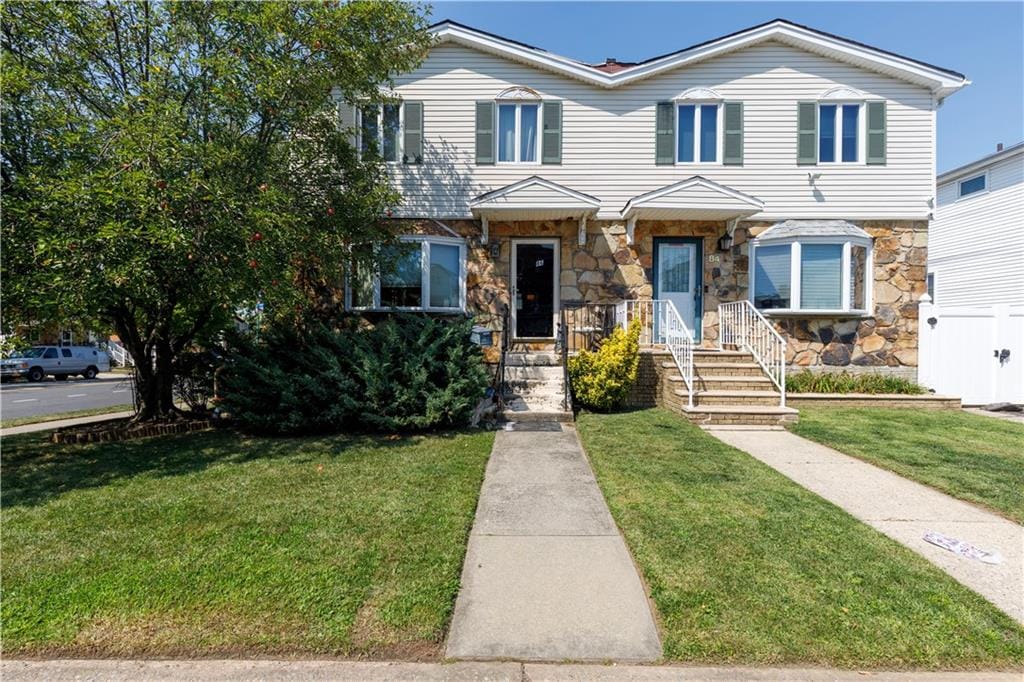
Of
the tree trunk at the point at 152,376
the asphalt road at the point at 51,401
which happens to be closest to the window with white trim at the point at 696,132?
the tree trunk at the point at 152,376

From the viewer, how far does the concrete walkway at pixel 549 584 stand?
7.69 ft

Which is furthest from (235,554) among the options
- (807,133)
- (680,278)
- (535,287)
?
(807,133)

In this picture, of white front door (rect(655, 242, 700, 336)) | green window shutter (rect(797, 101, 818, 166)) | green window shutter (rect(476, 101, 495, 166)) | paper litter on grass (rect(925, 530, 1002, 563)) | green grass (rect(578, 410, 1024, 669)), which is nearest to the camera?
green grass (rect(578, 410, 1024, 669))

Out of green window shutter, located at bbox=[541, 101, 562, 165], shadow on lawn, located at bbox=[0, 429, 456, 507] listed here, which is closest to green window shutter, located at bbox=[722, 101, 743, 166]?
green window shutter, located at bbox=[541, 101, 562, 165]

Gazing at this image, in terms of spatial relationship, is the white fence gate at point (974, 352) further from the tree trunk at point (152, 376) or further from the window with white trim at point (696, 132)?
the tree trunk at point (152, 376)

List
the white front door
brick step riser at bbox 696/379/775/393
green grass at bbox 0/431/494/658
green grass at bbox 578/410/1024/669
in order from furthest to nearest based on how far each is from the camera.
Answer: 1. the white front door
2. brick step riser at bbox 696/379/775/393
3. green grass at bbox 0/431/494/658
4. green grass at bbox 578/410/1024/669

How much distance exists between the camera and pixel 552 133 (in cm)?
1017

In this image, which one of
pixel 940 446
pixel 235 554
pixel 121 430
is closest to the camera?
pixel 235 554

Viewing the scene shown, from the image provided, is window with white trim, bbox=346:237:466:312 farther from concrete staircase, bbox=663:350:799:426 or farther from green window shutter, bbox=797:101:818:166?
green window shutter, bbox=797:101:818:166

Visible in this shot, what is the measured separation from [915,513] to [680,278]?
22.8 ft

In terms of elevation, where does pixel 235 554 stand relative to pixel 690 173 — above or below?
below

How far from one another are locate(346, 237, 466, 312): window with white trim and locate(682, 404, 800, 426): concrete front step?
16.7ft

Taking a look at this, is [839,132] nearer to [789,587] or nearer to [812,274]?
[812,274]

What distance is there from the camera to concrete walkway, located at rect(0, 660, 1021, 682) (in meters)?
2.14
